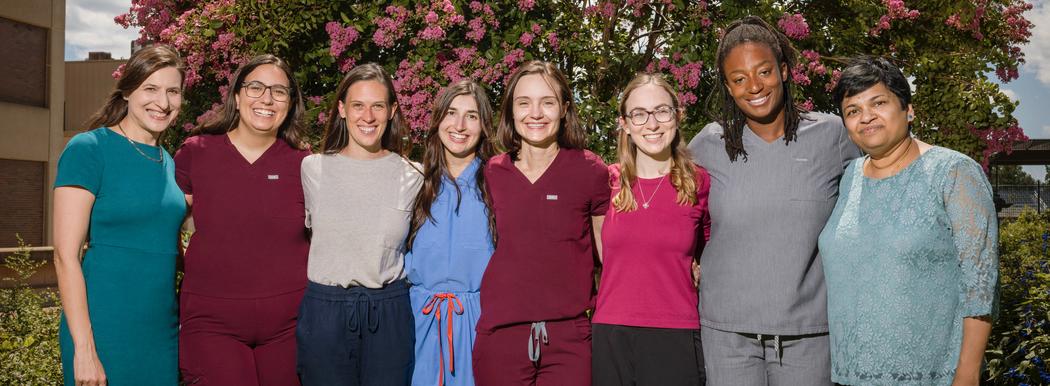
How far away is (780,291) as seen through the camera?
9.62ft

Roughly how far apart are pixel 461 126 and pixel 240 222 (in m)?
1.03

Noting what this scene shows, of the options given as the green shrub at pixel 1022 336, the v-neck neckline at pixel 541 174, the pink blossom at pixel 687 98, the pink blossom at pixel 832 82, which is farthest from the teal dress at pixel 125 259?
the pink blossom at pixel 832 82

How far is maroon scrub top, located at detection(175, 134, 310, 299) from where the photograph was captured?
3.29 metres

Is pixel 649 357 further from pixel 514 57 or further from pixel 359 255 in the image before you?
pixel 514 57

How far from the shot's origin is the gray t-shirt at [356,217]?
11.0 feet

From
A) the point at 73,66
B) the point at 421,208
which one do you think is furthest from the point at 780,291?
the point at 73,66

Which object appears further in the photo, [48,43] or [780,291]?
[48,43]

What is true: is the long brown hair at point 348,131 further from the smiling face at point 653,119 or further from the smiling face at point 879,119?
the smiling face at point 879,119

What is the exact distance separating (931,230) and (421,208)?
202 cm

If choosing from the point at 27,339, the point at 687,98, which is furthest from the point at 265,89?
the point at 687,98

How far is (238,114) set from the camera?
3.60 metres

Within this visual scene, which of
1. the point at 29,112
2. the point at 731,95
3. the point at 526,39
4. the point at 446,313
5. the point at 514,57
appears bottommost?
the point at 446,313

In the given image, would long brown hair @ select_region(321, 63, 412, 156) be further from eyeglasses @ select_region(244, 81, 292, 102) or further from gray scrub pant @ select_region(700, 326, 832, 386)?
gray scrub pant @ select_region(700, 326, 832, 386)

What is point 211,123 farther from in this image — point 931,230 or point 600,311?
point 931,230
